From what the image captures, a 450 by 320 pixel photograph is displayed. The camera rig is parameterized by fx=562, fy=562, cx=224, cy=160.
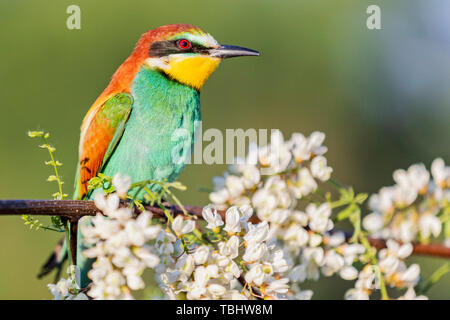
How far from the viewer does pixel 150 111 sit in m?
2.58

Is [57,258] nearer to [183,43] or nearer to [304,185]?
[183,43]

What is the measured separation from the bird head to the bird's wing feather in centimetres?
24

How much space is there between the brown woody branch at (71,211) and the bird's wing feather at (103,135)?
86cm

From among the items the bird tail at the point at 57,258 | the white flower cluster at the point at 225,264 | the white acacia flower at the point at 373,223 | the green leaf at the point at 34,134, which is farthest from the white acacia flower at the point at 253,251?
the bird tail at the point at 57,258

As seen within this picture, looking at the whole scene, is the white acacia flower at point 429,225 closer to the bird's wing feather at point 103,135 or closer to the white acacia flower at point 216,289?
the white acacia flower at point 216,289

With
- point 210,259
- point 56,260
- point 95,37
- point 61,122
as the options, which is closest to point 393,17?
point 95,37

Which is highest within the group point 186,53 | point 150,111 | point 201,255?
point 186,53

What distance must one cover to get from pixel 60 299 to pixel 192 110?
142cm

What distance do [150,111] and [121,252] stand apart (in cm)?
146

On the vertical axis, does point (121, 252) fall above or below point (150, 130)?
below

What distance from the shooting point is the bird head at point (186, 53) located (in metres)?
2.70

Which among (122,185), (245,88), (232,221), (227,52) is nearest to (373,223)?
(232,221)

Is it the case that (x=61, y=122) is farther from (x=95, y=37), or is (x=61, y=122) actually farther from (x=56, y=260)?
(x=56, y=260)

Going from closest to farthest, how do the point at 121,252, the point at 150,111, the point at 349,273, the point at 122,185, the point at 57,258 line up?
the point at 121,252, the point at 122,185, the point at 349,273, the point at 57,258, the point at 150,111
